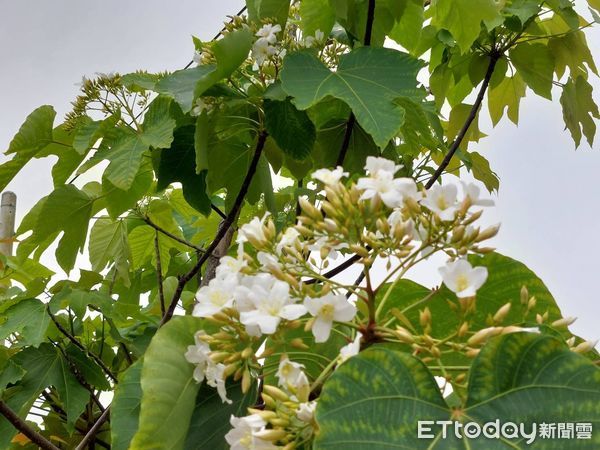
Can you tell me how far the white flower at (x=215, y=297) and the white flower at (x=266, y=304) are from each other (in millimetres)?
26

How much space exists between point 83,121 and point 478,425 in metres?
0.98

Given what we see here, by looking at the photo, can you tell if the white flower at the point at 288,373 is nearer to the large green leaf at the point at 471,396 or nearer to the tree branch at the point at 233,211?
the large green leaf at the point at 471,396

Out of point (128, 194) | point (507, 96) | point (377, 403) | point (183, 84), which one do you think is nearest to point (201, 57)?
point (183, 84)

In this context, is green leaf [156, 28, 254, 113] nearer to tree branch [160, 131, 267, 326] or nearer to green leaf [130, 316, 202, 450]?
tree branch [160, 131, 267, 326]

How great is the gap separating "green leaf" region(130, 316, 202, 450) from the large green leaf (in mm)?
196

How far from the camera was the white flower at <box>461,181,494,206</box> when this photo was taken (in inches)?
26.0

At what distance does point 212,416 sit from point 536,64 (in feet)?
3.51

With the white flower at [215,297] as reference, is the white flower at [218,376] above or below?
below

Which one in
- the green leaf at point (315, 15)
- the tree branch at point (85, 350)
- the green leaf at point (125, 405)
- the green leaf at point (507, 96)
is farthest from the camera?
the green leaf at point (507, 96)

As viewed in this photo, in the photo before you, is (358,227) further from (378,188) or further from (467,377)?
(467,377)

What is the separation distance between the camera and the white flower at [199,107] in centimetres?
115

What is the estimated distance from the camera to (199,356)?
2.26ft

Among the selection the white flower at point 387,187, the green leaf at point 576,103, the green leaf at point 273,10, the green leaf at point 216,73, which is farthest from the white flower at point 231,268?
the green leaf at point 576,103

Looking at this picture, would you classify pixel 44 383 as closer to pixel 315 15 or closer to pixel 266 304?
pixel 315 15
